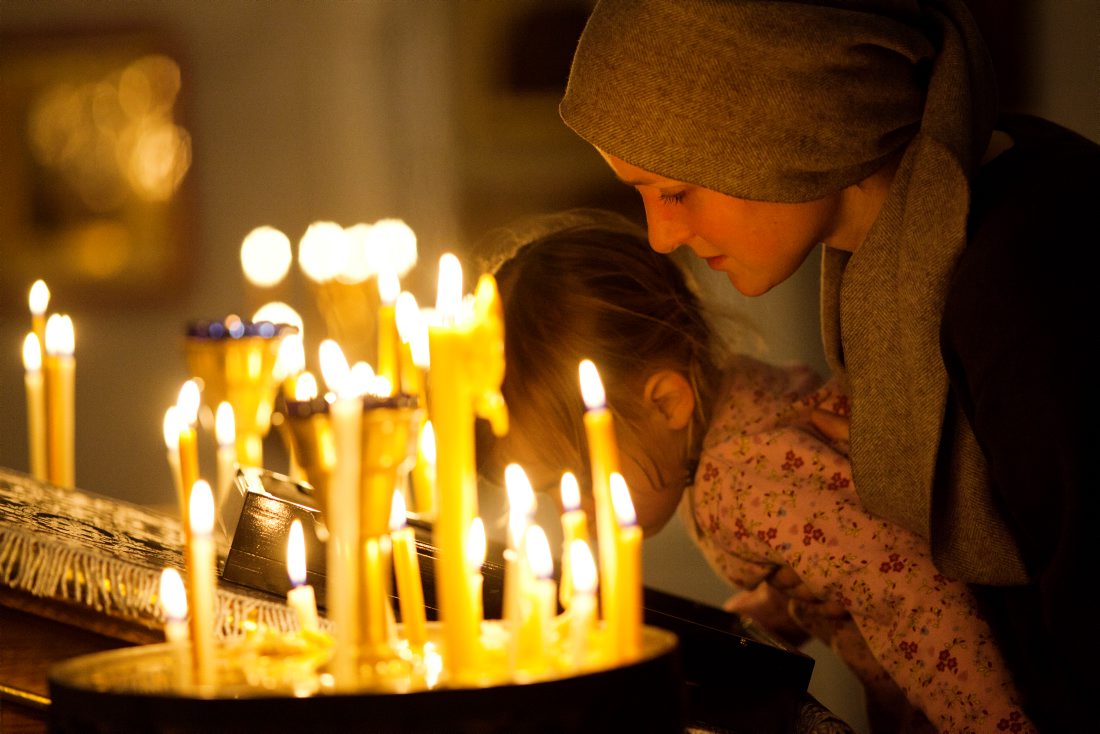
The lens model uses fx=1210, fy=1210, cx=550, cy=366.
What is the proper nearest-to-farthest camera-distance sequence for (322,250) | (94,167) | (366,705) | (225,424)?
(366,705) < (225,424) < (322,250) < (94,167)

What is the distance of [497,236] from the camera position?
5.16 feet

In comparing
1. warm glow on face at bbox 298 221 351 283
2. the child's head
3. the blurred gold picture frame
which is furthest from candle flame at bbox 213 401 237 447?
the blurred gold picture frame

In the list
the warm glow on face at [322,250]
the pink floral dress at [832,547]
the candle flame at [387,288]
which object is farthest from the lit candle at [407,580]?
the warm glow on face at [322,250]

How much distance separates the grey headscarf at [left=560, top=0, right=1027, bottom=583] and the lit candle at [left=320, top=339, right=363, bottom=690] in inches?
19.4

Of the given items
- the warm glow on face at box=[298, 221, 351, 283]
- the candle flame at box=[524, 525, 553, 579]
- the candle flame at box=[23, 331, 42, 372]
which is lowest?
the candle flame at box=[524, 525, 553, 579]

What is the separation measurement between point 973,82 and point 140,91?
2503mm

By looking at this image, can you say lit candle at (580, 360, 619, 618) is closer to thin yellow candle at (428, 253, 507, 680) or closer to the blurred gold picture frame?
thin yellow candle at (428, 253, 507, 680)

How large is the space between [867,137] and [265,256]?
232 cm

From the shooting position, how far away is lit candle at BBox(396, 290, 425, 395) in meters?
0.91

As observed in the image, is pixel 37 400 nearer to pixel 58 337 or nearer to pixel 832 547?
pixel 58 337

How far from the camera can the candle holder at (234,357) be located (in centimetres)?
83

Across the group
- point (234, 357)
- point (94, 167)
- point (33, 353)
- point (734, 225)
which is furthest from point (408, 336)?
point (94, 167)

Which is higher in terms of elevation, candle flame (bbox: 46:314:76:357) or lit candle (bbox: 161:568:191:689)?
candle flame (bbox: 46:314:76:357)

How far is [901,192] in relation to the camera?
92cm
